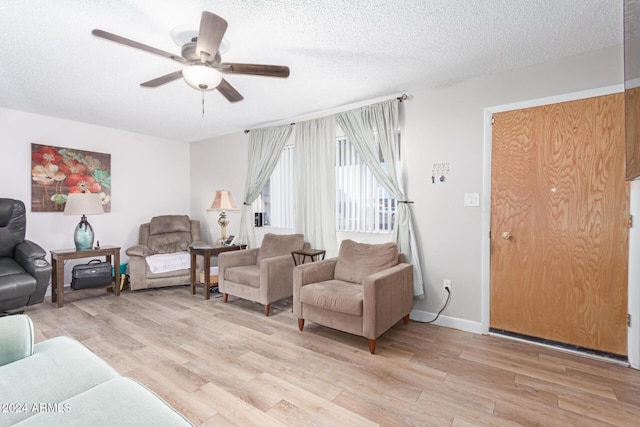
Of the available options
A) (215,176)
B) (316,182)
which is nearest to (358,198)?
(316,182)

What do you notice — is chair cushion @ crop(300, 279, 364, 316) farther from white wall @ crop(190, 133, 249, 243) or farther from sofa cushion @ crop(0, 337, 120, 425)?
white wall @ crop(190, 133, 249, 243)

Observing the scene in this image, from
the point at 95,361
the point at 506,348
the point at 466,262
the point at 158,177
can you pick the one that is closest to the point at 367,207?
the point at 466,262

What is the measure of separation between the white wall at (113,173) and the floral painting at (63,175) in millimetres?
77

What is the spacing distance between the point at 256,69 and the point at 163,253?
3.51 metres

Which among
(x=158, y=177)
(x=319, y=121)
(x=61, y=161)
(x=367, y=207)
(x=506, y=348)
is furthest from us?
(x=158, y=177)

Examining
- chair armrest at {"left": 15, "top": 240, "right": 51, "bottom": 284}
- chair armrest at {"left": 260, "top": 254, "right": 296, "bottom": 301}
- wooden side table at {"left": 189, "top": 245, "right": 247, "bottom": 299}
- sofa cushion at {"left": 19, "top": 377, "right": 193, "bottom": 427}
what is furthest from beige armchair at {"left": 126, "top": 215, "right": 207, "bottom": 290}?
sofa cushion at {"left": 19, "top": 377, "right": 193, "bottom": 427}

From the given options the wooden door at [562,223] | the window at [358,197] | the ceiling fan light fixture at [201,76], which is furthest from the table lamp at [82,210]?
the wooden door at [562,223]

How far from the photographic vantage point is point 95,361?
1198mm

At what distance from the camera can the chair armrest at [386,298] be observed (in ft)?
7.77

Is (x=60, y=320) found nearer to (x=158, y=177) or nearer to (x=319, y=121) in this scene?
(x=158, y=177)

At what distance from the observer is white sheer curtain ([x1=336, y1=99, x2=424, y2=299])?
10.3 ft

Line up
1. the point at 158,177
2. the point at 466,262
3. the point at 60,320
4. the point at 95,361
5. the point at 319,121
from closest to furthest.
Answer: the point at 95,361, the point at 466,262, the point at 60,320, the point at 319,121, the point at 158,177

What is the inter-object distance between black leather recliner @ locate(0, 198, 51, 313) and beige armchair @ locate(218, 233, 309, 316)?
1.86m

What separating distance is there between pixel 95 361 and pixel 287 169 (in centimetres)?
337
